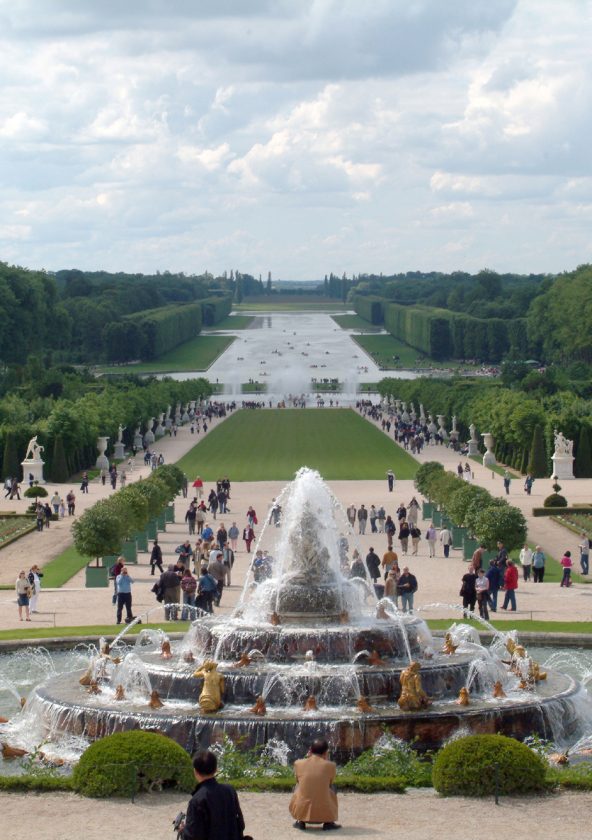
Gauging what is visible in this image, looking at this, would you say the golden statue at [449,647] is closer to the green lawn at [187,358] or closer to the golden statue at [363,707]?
the golden statue at [363,707]

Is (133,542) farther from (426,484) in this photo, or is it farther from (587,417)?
(587,417)

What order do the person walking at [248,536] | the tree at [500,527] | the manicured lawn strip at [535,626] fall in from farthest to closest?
1. the person walking at [248,536]
2. the tree at [500,527]
3. the manicured lawn strip at [535,626]

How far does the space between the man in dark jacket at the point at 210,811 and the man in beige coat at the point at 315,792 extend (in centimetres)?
238

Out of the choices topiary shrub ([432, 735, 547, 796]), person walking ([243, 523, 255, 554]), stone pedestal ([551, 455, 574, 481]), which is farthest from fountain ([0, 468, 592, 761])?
stone pedestal ([551, 455, 574, 481])

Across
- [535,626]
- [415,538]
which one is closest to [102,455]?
[415,538]

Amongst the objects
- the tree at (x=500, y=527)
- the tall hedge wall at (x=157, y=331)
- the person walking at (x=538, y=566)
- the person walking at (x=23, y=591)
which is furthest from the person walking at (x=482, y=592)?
the tall hedge wall at (x=157, y=331)

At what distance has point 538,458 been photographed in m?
61.5

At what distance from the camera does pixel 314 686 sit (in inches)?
738

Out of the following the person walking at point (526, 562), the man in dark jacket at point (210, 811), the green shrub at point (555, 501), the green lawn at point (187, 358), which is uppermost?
the man in dark jacket at point (210, 811)

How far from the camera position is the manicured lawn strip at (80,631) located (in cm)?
2486

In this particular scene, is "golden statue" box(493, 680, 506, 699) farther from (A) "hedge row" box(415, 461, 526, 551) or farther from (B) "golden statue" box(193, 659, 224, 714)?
(A) "hedge row" box(415, 461, 526, 551)

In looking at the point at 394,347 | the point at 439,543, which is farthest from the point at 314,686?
the point at 394,347

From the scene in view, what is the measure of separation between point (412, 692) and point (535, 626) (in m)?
7.46

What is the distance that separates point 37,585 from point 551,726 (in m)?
12.2
